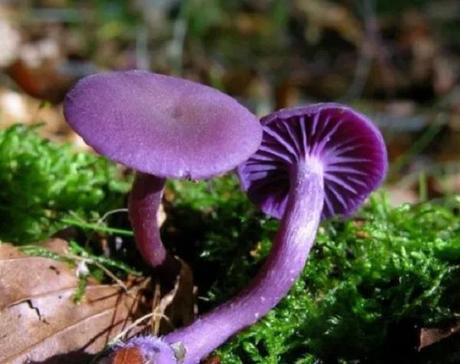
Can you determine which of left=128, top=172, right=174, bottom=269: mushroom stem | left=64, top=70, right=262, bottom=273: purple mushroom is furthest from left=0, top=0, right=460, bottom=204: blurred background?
left=64, top=70, right=262, bottom=273: purple mushroom

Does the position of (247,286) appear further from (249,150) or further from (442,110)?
(442,110)

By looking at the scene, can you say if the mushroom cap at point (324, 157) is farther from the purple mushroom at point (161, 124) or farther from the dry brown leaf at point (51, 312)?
the dry brown leaf at point (51, 312)

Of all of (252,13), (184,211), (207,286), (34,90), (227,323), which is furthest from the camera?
(252,13)

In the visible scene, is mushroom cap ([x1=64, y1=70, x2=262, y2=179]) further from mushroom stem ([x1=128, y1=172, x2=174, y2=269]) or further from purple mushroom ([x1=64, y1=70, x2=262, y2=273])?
mushroom stem ([x1=128, y1=172, x2=174, y2=269])

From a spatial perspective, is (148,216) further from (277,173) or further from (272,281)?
(277,173)

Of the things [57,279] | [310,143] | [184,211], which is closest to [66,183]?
[184,211]

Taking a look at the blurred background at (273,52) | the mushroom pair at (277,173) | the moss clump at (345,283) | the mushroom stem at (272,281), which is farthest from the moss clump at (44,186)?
the blurred background at (273,52)

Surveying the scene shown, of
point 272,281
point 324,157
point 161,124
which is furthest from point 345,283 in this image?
point 161,124
